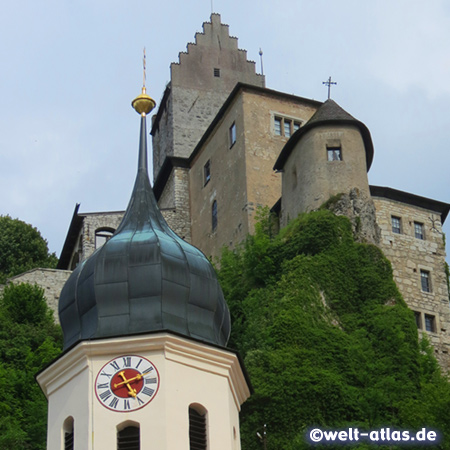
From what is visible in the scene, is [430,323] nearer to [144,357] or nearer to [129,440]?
[144,357]

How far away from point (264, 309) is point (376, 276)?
3.71 meters

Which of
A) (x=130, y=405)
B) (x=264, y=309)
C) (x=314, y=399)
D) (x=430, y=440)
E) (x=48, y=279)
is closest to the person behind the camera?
(x=130, y=405)

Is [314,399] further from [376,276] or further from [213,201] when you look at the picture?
[213,201]

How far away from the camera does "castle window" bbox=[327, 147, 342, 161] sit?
1581 inches

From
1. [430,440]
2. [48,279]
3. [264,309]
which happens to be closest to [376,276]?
[264,309]

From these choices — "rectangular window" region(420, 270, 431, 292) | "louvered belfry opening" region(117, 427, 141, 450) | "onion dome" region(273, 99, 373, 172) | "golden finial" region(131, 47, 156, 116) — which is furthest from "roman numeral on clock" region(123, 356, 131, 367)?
"onion dome" region(273, 99, 373, 172)

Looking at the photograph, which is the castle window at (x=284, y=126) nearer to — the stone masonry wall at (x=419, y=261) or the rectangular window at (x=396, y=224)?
the stone masonry wall at (x=419, y=261)

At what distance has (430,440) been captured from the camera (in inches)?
1116

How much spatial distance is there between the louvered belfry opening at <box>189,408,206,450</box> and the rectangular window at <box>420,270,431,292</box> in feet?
71.6

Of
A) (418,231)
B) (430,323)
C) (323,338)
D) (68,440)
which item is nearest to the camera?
(68,440)

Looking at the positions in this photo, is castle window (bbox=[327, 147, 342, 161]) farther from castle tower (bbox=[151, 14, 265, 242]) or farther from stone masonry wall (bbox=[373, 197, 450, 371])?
castle tower (bbox=[151, 14, 265, 242])

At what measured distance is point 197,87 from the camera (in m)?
57.1

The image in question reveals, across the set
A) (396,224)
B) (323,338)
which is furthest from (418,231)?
(323,338)

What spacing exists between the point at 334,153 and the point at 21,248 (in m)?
21.5
